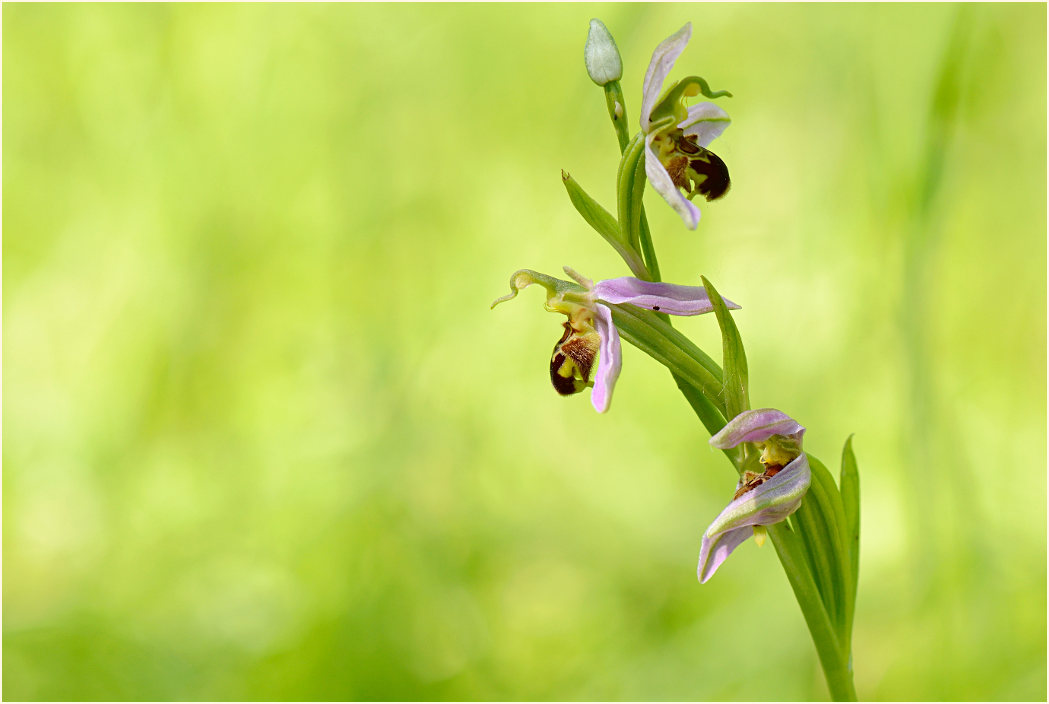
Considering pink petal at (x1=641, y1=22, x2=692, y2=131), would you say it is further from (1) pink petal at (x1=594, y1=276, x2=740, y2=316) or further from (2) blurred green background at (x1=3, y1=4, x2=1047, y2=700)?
(2) blurred green background at (x1=3, y1=4, x2=1047, y2=700)

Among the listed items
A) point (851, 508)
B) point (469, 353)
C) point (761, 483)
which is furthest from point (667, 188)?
point (469, 353)

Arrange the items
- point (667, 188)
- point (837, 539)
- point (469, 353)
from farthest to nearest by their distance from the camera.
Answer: point (469, 353), point (837, 539), point (667, 188)

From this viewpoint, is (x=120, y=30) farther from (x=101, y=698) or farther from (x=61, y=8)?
(x=101, y=698)

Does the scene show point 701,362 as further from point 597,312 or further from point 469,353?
point 469,353

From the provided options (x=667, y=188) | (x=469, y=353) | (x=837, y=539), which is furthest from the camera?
(x=469, y=353)

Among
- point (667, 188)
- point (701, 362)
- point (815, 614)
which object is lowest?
point (815, 614)
